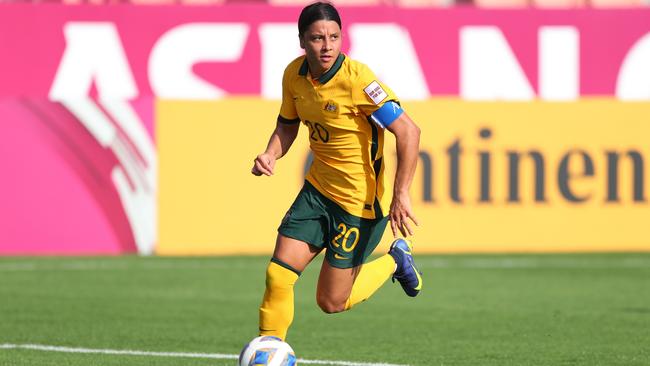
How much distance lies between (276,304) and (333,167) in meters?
0.81

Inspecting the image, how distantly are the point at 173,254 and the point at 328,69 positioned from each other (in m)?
8.83

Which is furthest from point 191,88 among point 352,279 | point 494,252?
point 352,279

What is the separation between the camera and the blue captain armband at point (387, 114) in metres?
7.30

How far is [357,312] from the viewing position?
11.3 metres

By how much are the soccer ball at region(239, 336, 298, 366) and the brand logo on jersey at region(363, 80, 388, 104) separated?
52.8 inches

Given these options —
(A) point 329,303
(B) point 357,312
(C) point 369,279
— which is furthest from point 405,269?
(B) point 357,312

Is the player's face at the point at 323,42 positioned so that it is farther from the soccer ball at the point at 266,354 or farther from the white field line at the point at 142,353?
the white field line at the point at 142,353

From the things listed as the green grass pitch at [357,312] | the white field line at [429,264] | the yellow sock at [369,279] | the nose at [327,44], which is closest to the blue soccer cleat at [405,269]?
the yellow sock at [369,279]

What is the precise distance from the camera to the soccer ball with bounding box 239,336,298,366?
6.95 metres

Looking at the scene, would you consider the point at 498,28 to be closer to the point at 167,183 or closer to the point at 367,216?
the point at 167,183

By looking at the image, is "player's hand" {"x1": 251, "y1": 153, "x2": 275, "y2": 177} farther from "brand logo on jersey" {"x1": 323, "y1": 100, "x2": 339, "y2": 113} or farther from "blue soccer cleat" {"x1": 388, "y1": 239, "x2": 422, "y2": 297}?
"blue soccer cleat" {"x1": 388, "y1": 239, "x2": 422, "y2": 297}

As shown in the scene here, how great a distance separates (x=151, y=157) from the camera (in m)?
15.9

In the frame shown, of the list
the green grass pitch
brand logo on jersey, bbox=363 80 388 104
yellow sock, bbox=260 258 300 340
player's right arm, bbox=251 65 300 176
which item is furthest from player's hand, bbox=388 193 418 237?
the green grass pitch

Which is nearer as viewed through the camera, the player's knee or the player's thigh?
the player's thigh
